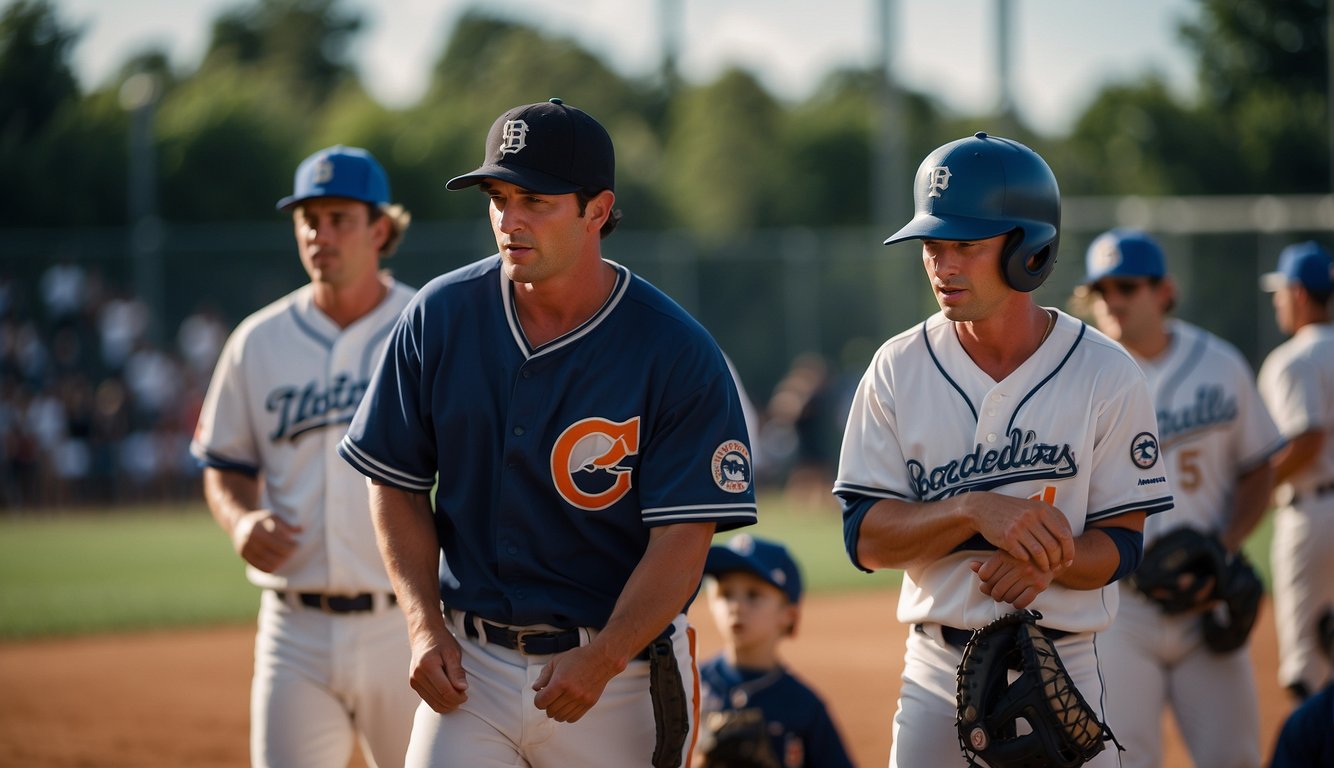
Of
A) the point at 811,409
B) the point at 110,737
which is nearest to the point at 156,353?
the point at 811,409

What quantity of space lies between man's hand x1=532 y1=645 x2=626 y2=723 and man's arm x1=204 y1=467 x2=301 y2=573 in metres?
1.52

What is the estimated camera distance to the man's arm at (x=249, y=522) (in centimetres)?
460

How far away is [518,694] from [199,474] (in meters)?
19.8

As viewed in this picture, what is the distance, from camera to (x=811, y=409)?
2216 centimetres

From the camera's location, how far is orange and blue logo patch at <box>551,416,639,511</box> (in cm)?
354

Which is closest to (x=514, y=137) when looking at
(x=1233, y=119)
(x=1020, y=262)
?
(x=1020, y=262)

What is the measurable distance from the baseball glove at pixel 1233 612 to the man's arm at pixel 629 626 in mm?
2529

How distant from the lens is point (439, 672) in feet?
11.2

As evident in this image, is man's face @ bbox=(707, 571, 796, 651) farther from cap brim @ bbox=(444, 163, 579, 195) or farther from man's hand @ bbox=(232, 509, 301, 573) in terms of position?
cap brim @ bbox=(444, 163, 579, 195)

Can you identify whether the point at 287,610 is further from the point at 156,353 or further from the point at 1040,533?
the point at 156,353

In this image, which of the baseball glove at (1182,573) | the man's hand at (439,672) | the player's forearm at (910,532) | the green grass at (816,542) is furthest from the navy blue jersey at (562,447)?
the green grass at (816,542)

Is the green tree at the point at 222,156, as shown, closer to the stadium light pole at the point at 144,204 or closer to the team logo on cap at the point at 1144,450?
the stadium light pole at the point at 144,204

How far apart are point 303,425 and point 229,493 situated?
0.33 meters

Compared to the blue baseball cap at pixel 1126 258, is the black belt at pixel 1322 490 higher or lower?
lower
